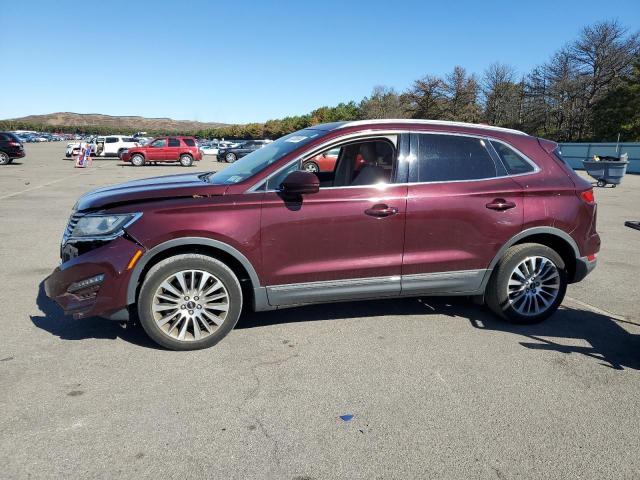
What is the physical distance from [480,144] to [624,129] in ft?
160

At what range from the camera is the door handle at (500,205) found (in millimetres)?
4367

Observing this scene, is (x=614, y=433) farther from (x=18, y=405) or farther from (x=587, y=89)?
(x=587, y=89)

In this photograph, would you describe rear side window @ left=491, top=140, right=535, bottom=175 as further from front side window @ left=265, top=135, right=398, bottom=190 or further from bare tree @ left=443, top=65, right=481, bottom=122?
bare tree @ left=443, top=65, right=481, bottom=122

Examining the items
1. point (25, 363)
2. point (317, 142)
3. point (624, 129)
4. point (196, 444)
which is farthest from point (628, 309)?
point (624, 129)

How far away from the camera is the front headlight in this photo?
150 inches

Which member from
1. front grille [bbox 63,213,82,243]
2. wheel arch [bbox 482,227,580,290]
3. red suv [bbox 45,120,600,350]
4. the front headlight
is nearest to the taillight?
red suv [bbox 45,120,600,350]

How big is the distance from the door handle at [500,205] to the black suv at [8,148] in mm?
29439

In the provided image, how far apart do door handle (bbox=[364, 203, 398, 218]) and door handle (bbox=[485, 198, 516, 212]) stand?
914 mm

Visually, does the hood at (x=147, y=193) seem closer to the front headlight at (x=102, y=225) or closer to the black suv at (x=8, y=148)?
the front headlight at (x=102, y=225)

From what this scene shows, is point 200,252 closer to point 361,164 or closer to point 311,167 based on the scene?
point 311,167

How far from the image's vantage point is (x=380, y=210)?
4137 millimetres

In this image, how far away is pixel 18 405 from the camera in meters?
3.11

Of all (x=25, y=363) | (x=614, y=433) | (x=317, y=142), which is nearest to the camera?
(x=614, y=433)

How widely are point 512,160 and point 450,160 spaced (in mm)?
642
